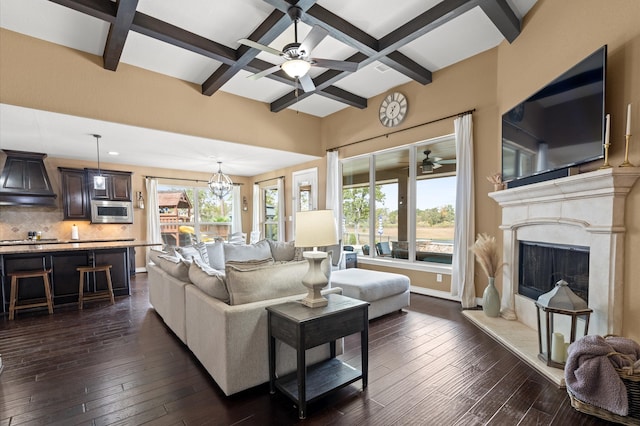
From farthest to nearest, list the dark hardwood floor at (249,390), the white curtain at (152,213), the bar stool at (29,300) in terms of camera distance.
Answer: the white curtain at (152,213), the bar stool at (29,300), the dark hardwood floor at (249,390)

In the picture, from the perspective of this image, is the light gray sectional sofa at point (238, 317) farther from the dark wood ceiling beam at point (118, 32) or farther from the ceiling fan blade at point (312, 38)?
the dark wood ceiling beam at point (118, 32)

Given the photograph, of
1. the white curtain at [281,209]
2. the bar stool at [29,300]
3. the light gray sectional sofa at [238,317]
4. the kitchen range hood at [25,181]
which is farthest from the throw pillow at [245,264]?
the kitchen range hood at [25,181]

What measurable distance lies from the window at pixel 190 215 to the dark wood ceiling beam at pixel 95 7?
546 cm

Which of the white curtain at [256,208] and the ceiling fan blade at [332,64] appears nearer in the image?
the ceiling fan blade at [332,64]

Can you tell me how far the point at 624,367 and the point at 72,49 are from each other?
19.7 ft

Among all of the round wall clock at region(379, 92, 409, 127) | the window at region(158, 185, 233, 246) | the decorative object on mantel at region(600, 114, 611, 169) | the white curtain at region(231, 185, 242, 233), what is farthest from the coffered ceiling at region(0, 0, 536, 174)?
the white curtain at region(231, 185, 242, 233)

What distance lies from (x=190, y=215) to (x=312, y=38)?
685cm

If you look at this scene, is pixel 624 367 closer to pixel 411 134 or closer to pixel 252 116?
pixel 411 134

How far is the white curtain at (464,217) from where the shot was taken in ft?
13.3

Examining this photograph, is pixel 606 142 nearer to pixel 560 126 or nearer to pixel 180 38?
pixel 560 126

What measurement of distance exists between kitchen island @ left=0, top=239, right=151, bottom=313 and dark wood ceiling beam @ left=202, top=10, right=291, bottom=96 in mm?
2930

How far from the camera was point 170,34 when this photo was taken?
3242 mm

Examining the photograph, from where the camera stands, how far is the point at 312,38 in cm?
281

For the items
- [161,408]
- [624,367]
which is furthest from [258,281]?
[624,367]
